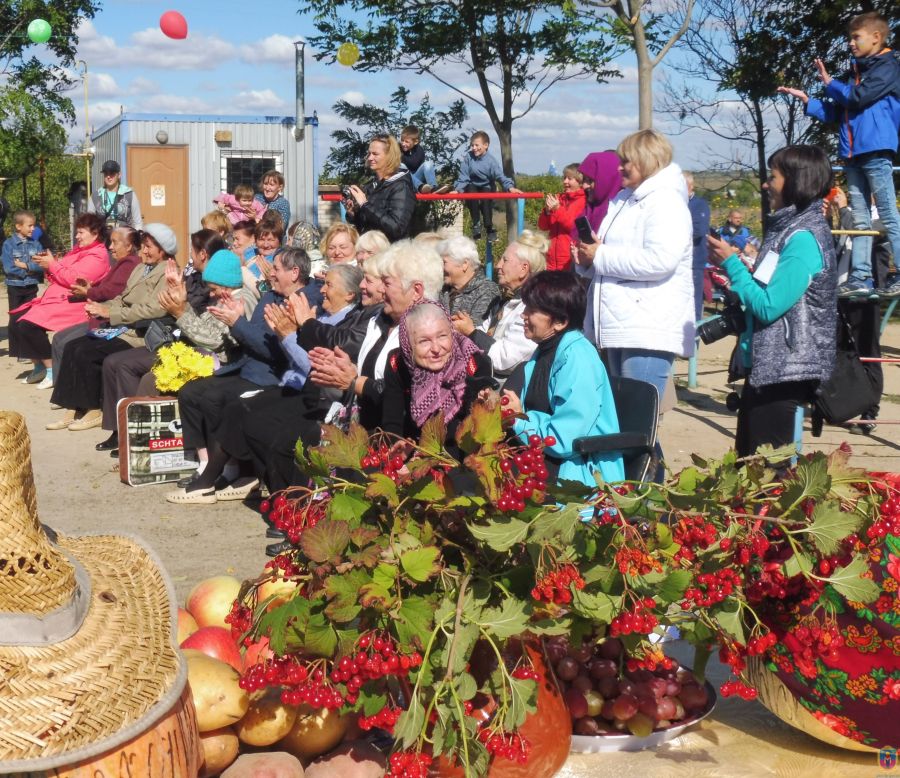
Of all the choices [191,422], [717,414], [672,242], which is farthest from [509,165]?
[672,242]

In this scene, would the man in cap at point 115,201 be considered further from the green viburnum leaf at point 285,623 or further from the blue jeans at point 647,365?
the green viburnum leaf at point 285,623

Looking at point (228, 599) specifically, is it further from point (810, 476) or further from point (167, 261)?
point (167, 261)

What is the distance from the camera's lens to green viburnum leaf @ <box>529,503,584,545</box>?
244 centimetres

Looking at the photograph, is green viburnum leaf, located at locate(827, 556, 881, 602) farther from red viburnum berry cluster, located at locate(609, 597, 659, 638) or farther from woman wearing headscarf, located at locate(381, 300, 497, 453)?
woman wearing headscarf, located at locate(381, 300, 497, 453)

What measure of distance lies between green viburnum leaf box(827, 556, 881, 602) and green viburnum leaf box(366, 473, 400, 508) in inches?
42.5

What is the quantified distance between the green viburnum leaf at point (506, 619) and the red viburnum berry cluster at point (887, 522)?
88 cm

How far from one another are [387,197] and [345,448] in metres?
5.41

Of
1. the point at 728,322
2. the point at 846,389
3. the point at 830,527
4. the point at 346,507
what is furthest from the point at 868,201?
the point at 346,507

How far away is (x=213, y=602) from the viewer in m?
3.49

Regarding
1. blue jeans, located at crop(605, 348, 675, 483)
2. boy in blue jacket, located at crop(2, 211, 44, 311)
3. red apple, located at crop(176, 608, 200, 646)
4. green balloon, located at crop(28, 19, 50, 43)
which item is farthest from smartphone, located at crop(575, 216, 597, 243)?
green balloon, located at crop(28, 19, 50, 43)

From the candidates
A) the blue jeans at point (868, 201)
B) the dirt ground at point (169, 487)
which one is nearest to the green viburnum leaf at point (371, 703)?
the dirt ground at point (169, 487)

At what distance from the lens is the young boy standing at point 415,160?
1212cm

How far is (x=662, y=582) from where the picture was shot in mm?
2523

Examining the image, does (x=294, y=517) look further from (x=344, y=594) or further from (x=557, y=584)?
(x=557, y=584)
